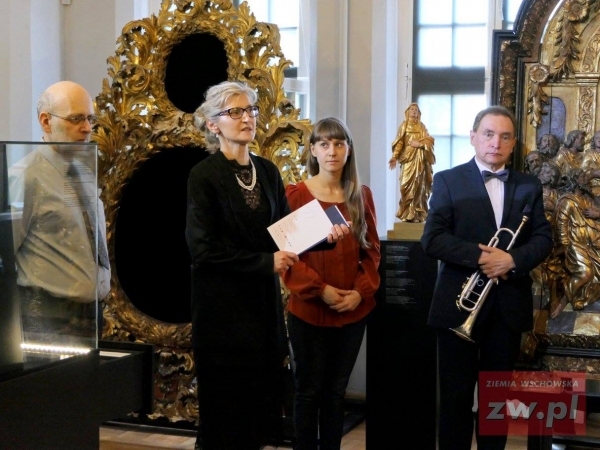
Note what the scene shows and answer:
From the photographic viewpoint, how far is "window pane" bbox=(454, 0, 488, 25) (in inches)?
245

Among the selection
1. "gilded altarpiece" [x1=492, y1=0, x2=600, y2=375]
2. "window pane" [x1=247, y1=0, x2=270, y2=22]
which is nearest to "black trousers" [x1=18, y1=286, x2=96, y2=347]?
"gilded altarpiece" [x1=492, y1=0, x2=600, y2=375]

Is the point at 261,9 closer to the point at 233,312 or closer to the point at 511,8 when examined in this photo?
the point at 511,8

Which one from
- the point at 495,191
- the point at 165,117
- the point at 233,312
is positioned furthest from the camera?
the point at 165,117

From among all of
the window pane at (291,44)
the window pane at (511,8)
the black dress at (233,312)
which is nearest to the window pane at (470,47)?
the window pane at (511,8)

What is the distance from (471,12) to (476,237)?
2.46 meters

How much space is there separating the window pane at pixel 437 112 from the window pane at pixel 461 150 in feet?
0.28

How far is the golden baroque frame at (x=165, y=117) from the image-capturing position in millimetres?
5191

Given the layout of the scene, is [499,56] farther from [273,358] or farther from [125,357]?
[125,357]

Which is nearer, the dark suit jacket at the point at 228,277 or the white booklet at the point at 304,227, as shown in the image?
the dark suit jacket at the point at 228,277

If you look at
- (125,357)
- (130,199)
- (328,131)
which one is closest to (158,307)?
(130,199)

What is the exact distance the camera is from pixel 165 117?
5.48 metres

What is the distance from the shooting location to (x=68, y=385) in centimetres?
227

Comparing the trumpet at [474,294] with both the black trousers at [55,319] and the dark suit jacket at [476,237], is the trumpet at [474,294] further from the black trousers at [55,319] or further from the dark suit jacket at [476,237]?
the black trousers at [55,319]

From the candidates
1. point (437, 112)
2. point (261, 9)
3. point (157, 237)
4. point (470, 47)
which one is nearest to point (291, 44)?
point (261, 9)
